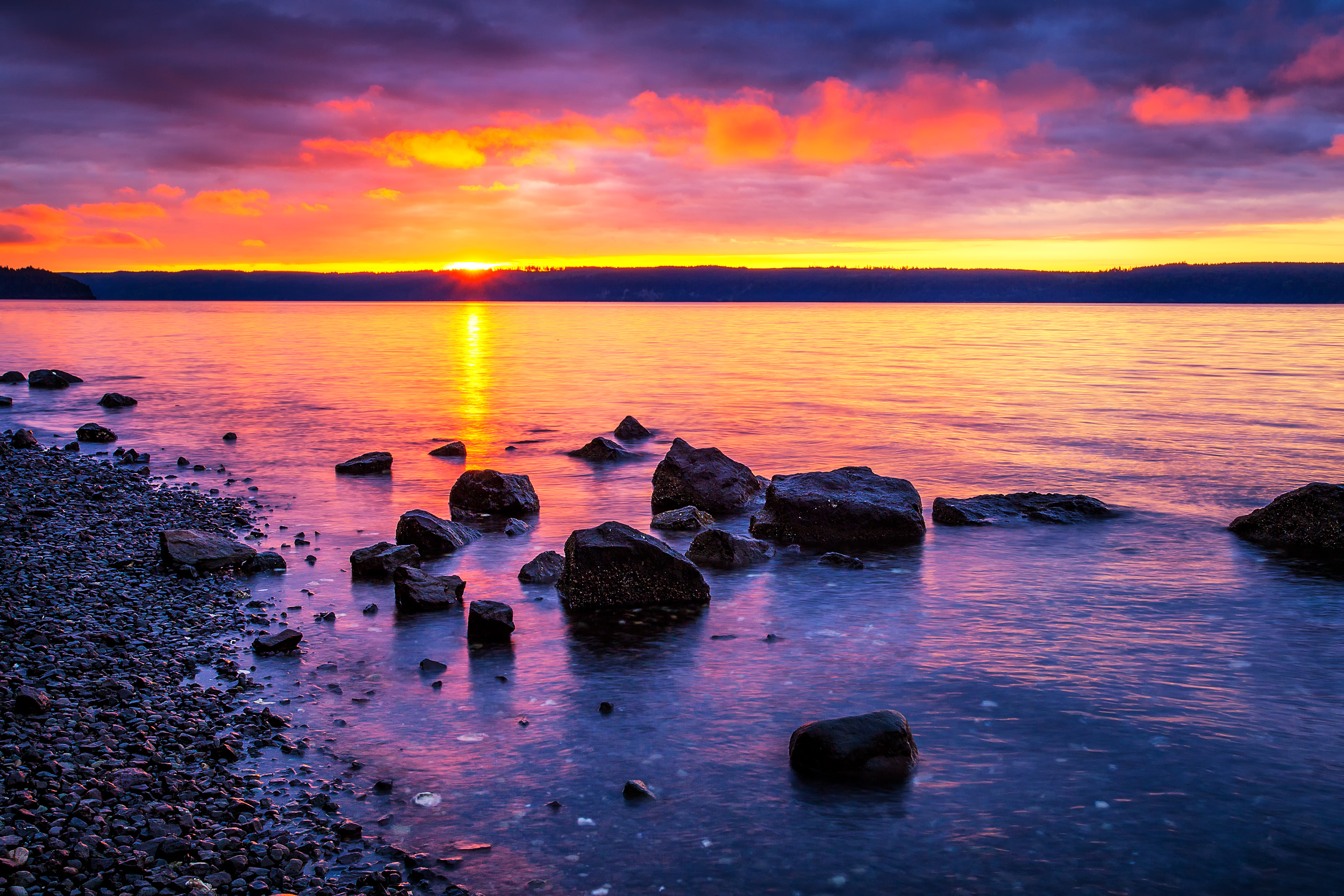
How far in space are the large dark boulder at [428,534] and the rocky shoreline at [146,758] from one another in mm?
2747

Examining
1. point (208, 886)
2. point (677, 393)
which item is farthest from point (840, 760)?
point (677, 393)

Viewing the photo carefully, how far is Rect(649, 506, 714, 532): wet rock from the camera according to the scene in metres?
15.5

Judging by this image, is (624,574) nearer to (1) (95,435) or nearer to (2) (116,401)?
(1) (95,435)

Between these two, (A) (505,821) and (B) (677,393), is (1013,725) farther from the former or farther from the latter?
(B) (677,393)

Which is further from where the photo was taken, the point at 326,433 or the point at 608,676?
the point at 326,433

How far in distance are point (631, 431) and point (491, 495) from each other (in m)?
11.2

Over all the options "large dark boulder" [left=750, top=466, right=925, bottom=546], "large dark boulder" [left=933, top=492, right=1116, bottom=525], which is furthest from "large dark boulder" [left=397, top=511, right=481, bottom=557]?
"large dark boulder" [left=933, top=492, right=1116, bottom=525]

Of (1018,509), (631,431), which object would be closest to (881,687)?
(1018,509)

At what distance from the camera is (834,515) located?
14.8 metres

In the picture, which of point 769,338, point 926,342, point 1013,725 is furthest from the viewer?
point 769,338

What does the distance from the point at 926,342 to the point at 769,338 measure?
1627 cm

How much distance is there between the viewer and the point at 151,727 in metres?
7.37

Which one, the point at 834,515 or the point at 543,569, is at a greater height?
the point at 834,515

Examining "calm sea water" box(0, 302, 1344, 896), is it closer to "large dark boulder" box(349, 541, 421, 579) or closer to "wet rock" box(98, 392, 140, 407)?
"large dark boulder" box(349, 541, 421, 579)
